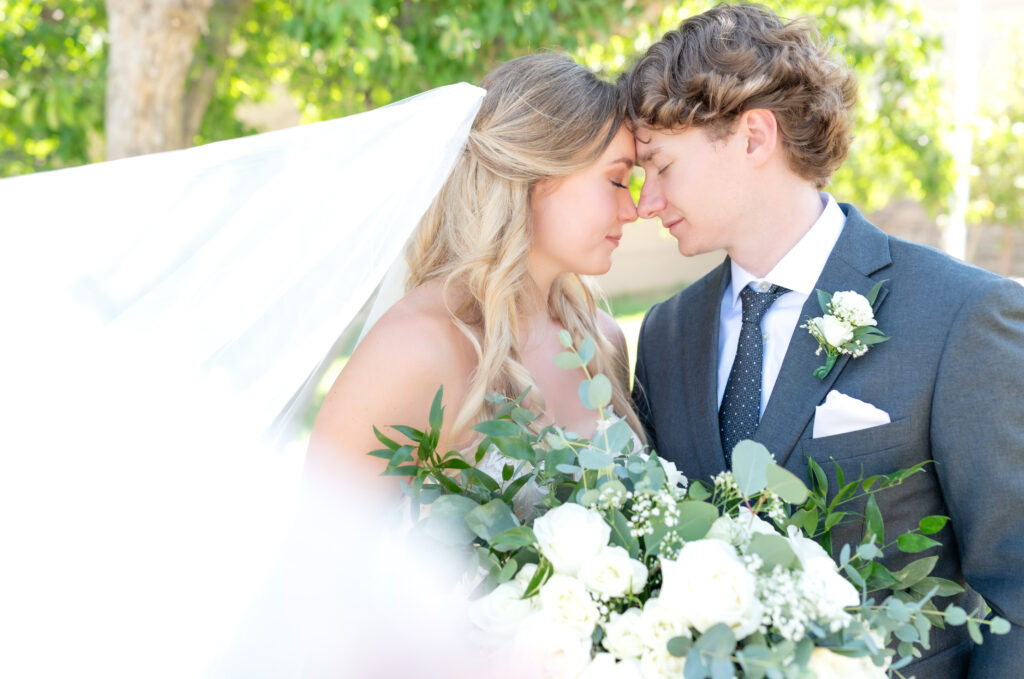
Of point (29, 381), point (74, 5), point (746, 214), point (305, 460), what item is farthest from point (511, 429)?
point (74, 5)

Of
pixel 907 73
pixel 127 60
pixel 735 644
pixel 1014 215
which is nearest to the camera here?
pixel 735 644

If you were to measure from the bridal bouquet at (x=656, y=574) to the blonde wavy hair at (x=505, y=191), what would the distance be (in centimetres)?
84

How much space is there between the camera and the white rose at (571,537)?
63.1 inches

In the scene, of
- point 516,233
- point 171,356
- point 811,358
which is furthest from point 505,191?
point 171,356

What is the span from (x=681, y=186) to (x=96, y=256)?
1639mm

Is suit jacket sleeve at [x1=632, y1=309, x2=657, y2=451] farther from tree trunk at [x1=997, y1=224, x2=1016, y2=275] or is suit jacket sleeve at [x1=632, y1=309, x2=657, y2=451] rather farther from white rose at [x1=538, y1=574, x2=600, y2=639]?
tree trunk at [x1=997, y1=224, x2=1016, y2=275]

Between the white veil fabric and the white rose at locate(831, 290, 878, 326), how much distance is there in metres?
1.08

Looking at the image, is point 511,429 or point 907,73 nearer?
point 511,429

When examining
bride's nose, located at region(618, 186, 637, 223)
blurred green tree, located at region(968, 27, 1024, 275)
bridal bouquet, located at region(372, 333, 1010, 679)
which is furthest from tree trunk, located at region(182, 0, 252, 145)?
blurred green tree, located at region(968, 27, 1024, 275)

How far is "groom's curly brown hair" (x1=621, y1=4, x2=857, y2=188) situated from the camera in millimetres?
2684

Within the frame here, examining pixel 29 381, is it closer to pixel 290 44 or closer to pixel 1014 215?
pixel 290 44

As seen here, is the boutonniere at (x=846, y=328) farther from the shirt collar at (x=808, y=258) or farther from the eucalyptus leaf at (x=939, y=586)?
the eucalyptus leaf at (x=939, y=586)

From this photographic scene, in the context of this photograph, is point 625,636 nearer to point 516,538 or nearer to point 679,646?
point 679,646

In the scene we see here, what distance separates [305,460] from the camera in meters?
2.30
